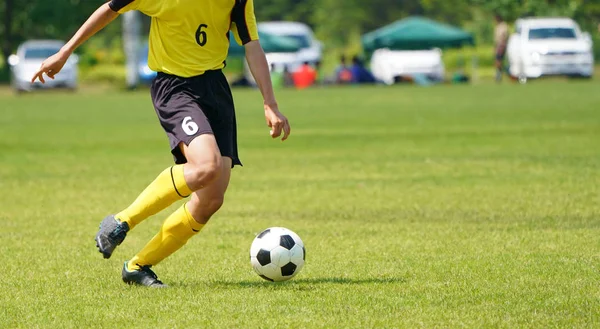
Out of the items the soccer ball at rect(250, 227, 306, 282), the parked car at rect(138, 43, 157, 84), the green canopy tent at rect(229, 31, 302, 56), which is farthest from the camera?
the parked car at rect(138, 43, 157, 84)

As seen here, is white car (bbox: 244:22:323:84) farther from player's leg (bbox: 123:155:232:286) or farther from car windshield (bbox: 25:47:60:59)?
player's leg (bbox: 123:155:232:286)

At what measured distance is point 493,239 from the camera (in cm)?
886

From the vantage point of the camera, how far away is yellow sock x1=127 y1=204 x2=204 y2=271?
7.00 metres

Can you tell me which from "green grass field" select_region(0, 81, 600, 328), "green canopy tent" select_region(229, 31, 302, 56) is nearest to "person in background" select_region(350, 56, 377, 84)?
"green canopy tent" select_region(229, 31, 302, 56)

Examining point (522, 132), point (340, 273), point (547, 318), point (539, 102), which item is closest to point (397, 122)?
point (522, 132)

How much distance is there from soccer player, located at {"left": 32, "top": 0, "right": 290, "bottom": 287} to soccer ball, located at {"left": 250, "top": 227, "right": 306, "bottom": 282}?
1.31 feet

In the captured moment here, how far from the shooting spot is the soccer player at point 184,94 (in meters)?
6.81

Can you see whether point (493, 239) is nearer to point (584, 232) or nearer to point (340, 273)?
point (584, 232)

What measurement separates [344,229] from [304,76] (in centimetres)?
3495

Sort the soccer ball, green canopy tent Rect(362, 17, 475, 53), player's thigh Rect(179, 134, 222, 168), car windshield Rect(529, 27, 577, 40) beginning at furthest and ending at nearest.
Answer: green canopy tent Rect(362, 17, 475, 53) < car windshield Rect(529, 27, 577, 40) < the soccer ball < player's thigh Rect(179, 134, 222, 168)

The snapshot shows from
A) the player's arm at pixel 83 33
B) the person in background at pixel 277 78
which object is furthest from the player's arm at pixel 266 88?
the person in background at pixel 277 78

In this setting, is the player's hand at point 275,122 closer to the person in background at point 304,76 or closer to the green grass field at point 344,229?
the green grass field at point 344,229

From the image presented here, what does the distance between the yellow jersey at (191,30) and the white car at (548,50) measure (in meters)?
35.6

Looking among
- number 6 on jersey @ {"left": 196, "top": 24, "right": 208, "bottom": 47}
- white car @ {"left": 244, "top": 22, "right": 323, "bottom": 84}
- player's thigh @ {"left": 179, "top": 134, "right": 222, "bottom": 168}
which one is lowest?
white car @ {"left": 244, "top": 22, "right": 323, "bottom": 84}
